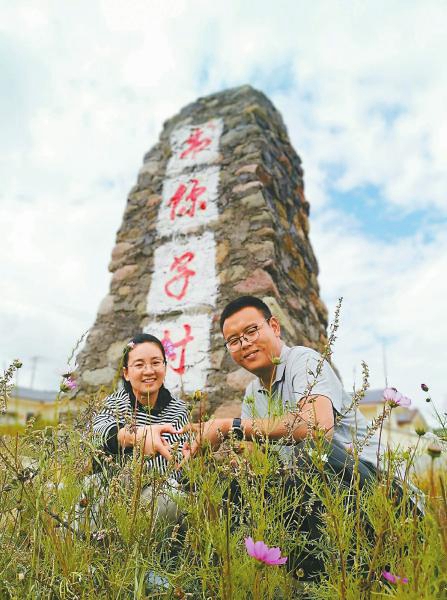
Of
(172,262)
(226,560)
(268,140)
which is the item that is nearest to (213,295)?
(172,262)

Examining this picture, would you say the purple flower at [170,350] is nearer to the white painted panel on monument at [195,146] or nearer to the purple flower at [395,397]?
the white painted panel on monument at [195,146]

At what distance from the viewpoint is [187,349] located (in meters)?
4.03

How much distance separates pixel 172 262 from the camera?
4.54 m

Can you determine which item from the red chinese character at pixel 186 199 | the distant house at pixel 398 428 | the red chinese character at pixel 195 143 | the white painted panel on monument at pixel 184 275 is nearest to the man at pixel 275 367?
the distant house at pixel 398 428

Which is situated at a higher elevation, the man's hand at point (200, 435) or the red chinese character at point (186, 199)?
the red chinese character at point (186, 199)

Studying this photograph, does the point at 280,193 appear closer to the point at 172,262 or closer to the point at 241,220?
the point at 241,220

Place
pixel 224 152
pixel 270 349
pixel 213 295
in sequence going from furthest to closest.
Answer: pixel 224 152 → pixel 213 295 → pixel 270 349

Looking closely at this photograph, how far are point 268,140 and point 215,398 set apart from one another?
2.67 m

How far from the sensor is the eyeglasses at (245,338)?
2.34 metres

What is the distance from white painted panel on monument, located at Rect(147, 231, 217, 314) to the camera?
4234mm

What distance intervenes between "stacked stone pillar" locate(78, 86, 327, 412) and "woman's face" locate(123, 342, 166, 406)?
1214mm

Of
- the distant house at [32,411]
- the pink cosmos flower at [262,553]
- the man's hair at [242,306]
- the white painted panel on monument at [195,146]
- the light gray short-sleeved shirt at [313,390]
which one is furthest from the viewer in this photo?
the white painted panel on monument at [195,146]

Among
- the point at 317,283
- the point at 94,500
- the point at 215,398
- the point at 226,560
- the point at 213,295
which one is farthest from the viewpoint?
the point at 317,283

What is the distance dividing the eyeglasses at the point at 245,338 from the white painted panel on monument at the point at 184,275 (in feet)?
5.71
